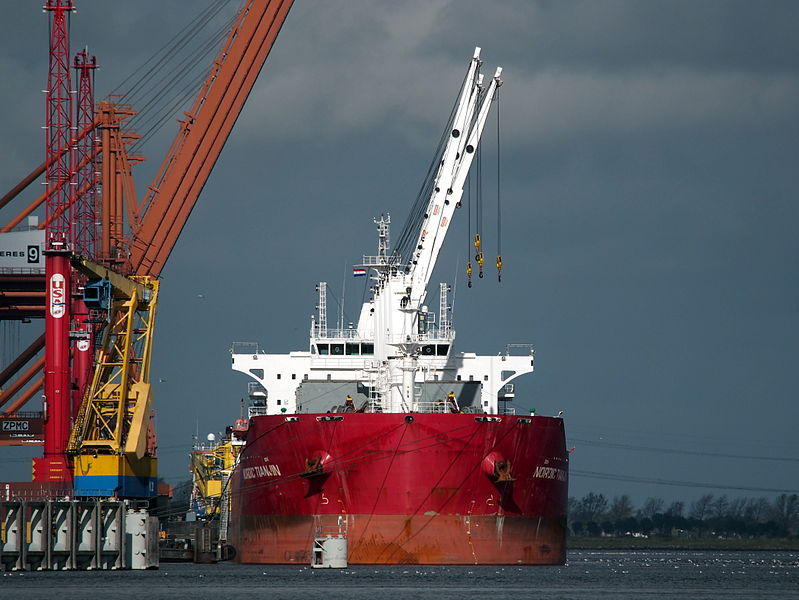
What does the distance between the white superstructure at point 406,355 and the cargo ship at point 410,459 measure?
0.23 ft

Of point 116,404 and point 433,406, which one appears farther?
point 116,404

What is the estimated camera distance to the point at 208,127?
228 ft

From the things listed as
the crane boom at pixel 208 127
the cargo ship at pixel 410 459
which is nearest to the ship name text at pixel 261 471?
the cargo ship at pixel 410 459

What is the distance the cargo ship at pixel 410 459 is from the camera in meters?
49.0

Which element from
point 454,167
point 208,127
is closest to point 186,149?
point 208,127

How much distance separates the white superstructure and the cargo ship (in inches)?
2.8

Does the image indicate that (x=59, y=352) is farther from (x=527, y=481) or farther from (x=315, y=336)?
(x=527, y=481)

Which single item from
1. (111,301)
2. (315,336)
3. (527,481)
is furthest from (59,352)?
(527,481)

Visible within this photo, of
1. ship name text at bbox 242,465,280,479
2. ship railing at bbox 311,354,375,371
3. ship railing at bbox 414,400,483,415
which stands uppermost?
ship railing at bbox 311,354,375,371

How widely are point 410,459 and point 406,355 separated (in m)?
3.95

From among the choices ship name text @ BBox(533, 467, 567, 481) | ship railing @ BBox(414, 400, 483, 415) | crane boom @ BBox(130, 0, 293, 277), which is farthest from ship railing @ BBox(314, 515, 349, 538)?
crane boom @ BBox(130, 0, 293, 277)

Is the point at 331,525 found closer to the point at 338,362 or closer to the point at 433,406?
the point at 433,406

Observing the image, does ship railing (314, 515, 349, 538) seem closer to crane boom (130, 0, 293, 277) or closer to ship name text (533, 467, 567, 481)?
ship name text (533, 467, 567, 481)

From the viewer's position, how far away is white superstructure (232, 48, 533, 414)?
53219mm
